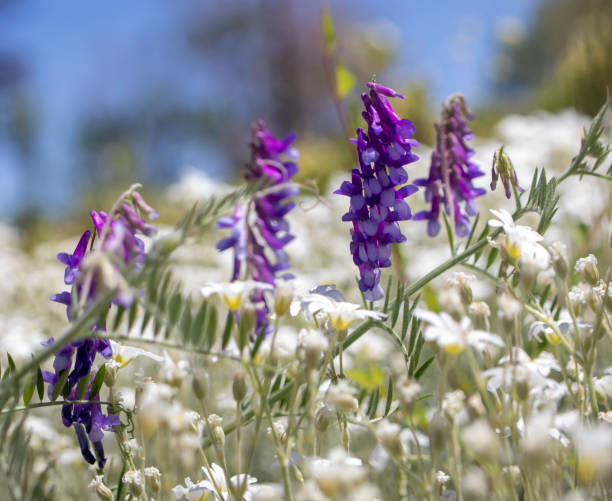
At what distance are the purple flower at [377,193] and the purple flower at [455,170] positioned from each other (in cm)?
17

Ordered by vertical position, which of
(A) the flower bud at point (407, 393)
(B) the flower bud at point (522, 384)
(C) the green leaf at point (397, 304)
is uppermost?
(C) the green leaf at point (397, 304)

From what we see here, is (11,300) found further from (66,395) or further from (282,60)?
(282,60)

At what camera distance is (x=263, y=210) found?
88 cm

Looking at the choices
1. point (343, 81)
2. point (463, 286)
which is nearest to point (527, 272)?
point (463, 286)

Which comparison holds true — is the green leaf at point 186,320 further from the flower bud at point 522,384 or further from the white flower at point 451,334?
the flower bud at point 522,384

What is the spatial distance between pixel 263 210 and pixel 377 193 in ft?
0.63

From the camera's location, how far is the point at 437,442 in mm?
690

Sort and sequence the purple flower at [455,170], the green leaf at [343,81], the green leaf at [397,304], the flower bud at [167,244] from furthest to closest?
the green leaf at [343,81]
the purple flower at [455,170]
the green leaf at [397,304]
the flower bud at [167,244]

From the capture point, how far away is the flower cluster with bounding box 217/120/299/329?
0.85 metres

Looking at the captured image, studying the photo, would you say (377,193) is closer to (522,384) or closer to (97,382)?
(522,384)

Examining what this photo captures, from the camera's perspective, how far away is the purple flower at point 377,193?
963 millimetres

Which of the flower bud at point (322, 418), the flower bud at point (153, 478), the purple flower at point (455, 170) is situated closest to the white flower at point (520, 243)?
the purple flower at point (455, 170)

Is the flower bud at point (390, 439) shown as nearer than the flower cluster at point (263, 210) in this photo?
Yes

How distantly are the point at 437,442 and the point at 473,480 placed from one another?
0.09 metres
